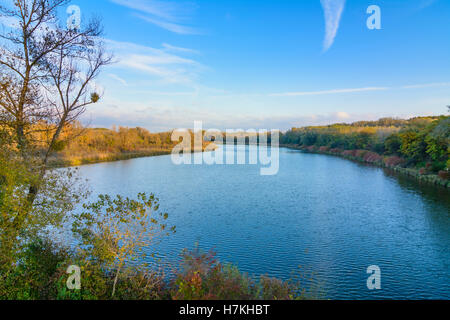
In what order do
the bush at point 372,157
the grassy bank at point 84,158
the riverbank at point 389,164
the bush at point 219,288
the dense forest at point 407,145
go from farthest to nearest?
the bush at point 372,157 < the grassy bank at point 84,158 < the dense forest at point 407,145 < the riverbank at point 389,164 < the bush at point 219,288

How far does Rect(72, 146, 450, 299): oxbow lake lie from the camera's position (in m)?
10.5

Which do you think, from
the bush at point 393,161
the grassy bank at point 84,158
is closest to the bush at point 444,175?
the bush at point 393,161

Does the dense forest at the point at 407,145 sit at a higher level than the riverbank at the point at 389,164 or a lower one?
higher

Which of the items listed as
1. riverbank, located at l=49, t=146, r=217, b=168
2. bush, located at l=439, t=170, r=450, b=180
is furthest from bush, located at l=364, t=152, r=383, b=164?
riverbank, located at l=49, t=146, r=217, b=168

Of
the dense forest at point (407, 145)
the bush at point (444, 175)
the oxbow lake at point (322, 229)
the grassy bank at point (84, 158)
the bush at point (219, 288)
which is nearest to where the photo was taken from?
the bush at point (219, 288)

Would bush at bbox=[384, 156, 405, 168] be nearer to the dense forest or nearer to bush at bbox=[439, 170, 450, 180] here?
the dense forest

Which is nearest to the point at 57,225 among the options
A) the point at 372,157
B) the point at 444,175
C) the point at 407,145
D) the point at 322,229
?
the point at 322,229

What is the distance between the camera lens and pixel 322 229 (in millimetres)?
15430

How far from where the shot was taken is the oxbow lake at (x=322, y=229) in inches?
415

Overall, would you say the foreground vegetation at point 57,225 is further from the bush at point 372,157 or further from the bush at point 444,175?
the bush at point 372,157

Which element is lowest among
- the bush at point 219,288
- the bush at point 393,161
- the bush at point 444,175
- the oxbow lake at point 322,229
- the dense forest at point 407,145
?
the oxbow lake at point 322,229

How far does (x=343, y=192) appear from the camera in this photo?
992 inches
